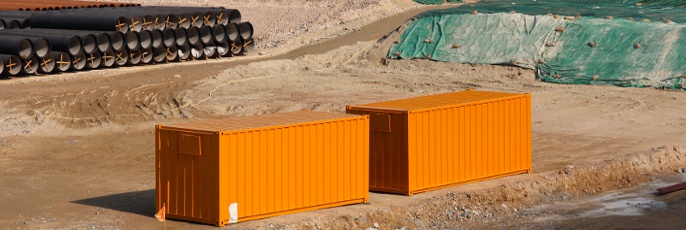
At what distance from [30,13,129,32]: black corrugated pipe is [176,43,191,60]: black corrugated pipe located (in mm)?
2337

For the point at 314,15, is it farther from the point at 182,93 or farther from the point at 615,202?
the point at 615,202

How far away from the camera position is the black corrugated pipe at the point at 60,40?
117 feet

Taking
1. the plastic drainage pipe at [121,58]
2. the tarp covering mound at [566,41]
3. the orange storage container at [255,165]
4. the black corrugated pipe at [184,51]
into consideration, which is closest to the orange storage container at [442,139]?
the orange storage container at [255,165]

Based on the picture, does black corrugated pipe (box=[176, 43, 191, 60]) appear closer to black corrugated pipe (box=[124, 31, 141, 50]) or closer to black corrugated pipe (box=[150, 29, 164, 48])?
black corrugated pipe (box=[150, 29, 164, 48])

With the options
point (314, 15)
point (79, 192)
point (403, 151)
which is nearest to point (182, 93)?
point (79, 192)

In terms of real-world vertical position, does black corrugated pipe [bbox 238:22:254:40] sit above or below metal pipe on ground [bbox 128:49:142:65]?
above

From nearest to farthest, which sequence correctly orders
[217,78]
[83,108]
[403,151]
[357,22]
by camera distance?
[403,151]
[83,108]
[217,78]
[357,22]

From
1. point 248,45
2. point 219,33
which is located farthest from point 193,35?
point 248,45

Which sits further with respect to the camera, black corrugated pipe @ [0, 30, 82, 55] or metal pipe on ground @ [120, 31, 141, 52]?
metal pipe on ground @ [120, 31, 141, 52]

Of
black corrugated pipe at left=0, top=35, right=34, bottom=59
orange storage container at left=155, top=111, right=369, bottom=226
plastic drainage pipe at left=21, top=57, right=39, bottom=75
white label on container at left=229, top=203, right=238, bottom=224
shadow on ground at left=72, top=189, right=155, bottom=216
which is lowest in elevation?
shadow on ground at left=72, top=189, right=155, bottom=216

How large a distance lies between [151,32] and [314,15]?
37.6 ft

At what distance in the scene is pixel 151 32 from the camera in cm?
3841

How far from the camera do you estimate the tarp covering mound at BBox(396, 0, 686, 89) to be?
34.2 metres

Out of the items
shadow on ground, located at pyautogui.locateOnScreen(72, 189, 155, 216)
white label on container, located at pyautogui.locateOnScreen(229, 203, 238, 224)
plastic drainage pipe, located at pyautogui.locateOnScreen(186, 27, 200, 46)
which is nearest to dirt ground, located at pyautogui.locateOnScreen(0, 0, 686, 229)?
shadow on ground, located at pyautogui.locateOnScreen(72, 189, 155, 216)
